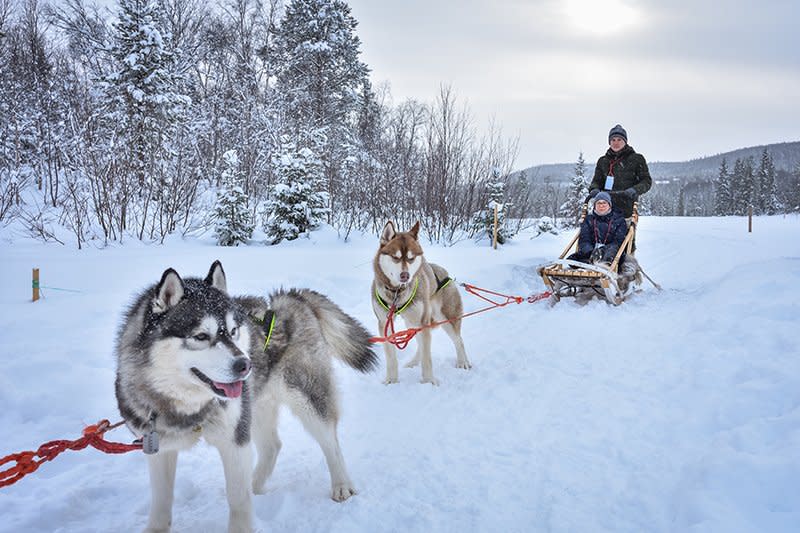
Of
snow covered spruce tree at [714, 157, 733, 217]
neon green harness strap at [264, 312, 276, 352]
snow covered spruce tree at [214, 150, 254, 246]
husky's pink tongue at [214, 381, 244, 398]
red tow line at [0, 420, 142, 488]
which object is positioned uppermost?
snow covered spruce tree at [714, 157, 733, 217]

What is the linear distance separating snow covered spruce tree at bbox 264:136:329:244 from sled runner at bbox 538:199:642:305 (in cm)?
772

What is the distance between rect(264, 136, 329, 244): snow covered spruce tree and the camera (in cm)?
1261

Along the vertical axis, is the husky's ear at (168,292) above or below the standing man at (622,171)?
below

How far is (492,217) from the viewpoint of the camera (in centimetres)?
Answer: 1500

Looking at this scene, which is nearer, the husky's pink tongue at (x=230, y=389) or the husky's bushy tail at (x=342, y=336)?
the husky's pink tongue at (x=230, y=389)

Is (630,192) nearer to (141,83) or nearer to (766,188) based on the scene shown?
(141,83)

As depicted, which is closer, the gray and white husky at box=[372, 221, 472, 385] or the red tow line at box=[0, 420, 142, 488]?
the red tow line at box=[0, 420, 142, 488]

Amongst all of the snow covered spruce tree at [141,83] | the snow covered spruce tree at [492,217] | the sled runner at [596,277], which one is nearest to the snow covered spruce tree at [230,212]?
the snow covered spruce tree at [141,83]

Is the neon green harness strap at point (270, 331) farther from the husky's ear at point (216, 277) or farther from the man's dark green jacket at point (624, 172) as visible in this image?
the man's dark green jacket at point (624, 172)

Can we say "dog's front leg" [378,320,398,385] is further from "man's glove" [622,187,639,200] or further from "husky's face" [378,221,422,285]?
"man's glove" [622,187,639,200]

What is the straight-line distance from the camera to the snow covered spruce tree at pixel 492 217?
14.6 metres

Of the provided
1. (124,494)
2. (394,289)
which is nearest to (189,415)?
(124,494)

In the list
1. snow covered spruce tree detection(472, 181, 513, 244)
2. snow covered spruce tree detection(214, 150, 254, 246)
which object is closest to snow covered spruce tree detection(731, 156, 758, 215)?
snow covered spruce tree detection(472, 181, 513, 244)

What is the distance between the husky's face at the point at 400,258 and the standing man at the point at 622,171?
4411mm
